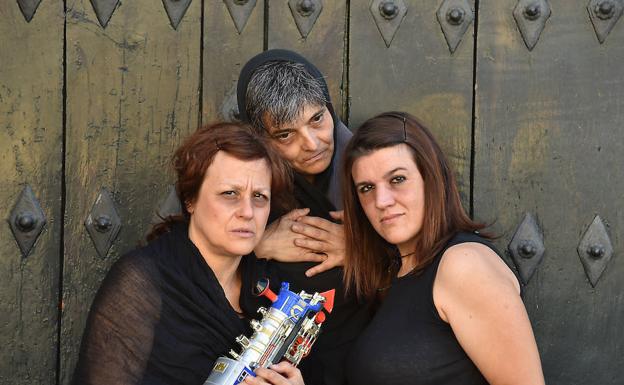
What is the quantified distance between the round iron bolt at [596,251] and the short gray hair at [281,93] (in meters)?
0.68

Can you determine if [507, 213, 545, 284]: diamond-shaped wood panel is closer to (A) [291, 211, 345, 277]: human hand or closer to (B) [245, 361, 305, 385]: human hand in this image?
(A) [291, 211, 345, 277]: human hand

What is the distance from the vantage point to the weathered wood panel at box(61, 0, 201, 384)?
6.57ft

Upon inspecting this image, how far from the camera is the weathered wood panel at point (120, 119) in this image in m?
2.00

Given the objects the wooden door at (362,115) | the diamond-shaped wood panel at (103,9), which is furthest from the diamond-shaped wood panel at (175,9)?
the diamond-shaped wood panel at (103,9)

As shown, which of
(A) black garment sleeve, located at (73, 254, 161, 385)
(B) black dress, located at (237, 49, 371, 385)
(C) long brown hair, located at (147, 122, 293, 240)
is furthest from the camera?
(B) black dress, located at (237, 49, 371, 385)

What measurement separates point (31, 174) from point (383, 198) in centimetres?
79

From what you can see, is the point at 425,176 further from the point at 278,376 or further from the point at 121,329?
the point at 121,329

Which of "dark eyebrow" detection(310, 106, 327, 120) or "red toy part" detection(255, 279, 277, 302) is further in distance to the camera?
"dark eyebrow" detection(310, 106, 327, 120)

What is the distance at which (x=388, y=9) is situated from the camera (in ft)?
6.74

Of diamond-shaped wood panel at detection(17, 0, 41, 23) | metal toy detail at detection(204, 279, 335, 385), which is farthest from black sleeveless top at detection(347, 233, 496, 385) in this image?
diamond-shaped wood panel at detection(17, 0, 41, 23)

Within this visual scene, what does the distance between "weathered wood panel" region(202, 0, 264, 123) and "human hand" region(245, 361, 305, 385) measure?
613 mm

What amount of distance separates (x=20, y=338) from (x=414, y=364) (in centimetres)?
88

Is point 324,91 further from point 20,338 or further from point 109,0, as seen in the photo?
point 20,338

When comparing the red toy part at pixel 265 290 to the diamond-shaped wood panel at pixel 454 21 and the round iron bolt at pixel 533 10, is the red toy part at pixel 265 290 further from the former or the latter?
the round iron bolt at pixel 533 10
